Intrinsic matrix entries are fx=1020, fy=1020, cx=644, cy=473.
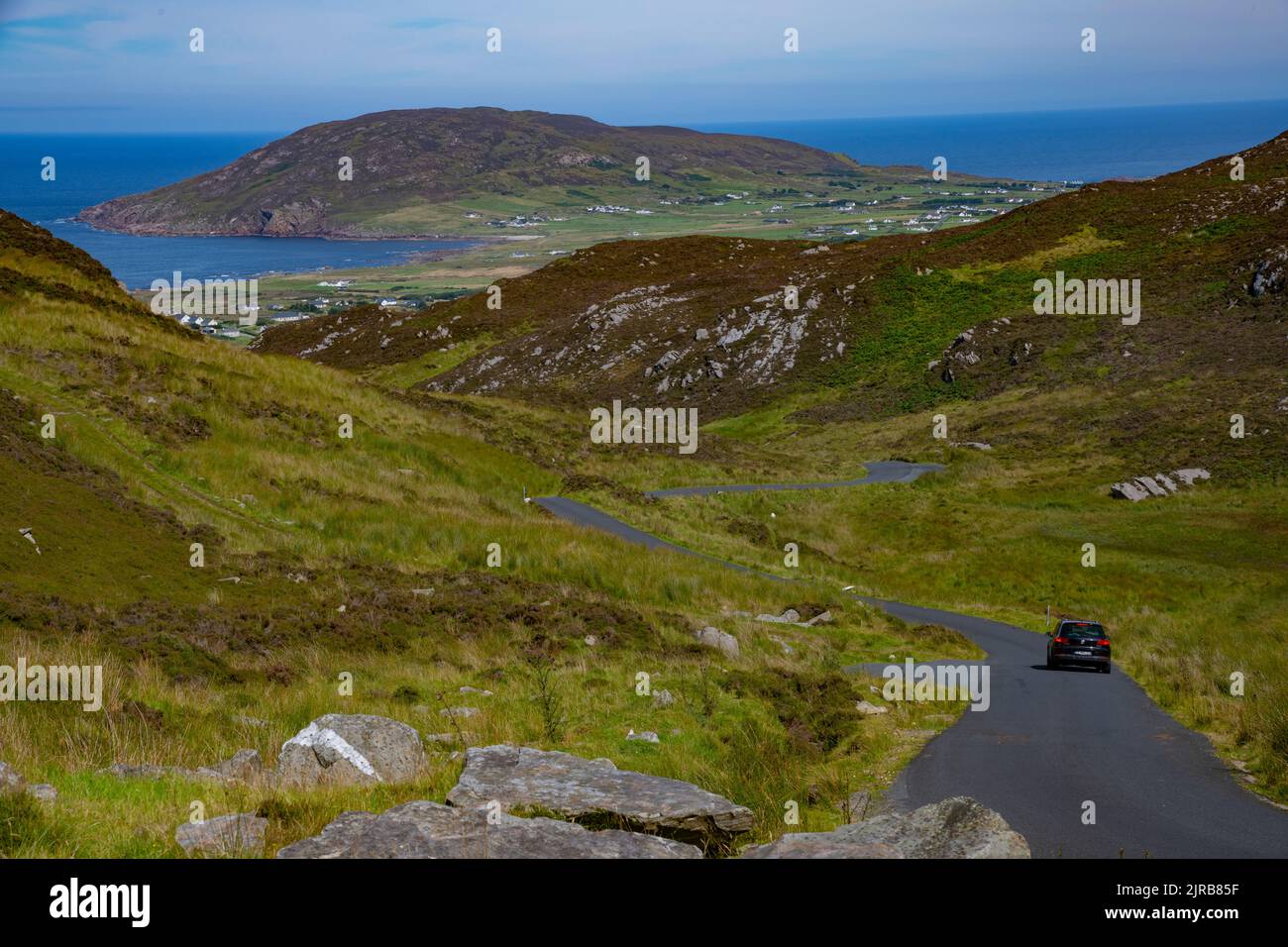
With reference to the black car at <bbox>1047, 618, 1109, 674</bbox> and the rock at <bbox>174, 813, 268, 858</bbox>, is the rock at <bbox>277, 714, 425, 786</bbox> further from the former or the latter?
the black car at <bbox>1047, 618, 1109, 674</bbox>

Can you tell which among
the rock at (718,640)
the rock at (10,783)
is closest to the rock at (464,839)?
the rock at (10,783)

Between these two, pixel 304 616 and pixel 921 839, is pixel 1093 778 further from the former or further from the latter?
pixel 304 616

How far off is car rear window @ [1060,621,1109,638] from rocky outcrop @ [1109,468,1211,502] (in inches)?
1026

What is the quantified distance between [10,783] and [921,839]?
6.37 metres

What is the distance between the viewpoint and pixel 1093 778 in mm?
12289

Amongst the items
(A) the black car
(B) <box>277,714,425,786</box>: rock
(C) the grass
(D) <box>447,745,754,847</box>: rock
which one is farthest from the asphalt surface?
(B) <box>277,714,425,786</box>: rock

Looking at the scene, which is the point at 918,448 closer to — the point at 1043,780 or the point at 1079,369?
the point at 1079,369

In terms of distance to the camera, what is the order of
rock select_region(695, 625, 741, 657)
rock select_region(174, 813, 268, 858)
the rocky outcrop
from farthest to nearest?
the rocky outcrop < rock select_region(695, 625, 741, 657) < rock select_region(174, 813, 268, 858)

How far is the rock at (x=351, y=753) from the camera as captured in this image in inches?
364

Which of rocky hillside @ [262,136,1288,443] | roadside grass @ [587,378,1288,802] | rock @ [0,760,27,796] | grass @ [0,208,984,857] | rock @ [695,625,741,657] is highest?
rocky hillside @ [262,136,1288,443]

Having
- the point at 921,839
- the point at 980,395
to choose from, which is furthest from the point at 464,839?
the point at 980,395

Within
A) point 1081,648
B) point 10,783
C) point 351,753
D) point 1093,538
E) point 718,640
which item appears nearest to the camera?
point 10,783

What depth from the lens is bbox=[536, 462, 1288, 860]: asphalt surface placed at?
→ 31.2 ft
